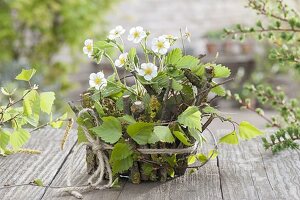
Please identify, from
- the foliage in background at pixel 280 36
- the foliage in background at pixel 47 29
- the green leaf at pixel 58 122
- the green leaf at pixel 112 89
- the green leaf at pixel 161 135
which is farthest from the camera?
the foliage in background at pixel 47 29

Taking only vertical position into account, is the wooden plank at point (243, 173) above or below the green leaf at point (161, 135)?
below

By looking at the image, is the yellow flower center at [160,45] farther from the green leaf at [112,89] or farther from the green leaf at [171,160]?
the green leaf at [171,160]

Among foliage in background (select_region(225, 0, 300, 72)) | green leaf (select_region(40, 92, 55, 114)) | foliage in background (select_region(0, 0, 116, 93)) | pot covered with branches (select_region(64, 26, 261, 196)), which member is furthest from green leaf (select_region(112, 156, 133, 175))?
foliage in background (select_region(0, 0, 116, 93))

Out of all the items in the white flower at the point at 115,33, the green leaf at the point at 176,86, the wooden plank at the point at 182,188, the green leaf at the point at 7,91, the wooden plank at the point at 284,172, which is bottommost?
the wooden plank at the point at 284,172

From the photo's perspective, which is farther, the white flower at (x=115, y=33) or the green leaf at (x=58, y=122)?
the green leaf at (x=58, y=122)

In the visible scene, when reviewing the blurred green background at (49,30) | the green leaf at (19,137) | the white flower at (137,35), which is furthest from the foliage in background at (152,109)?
the blurred green background at (49,30)

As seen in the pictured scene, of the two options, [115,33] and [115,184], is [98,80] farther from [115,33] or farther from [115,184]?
[115,184]

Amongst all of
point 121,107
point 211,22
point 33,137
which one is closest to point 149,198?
point 121,107

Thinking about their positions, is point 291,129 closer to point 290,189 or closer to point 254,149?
point 254,149
